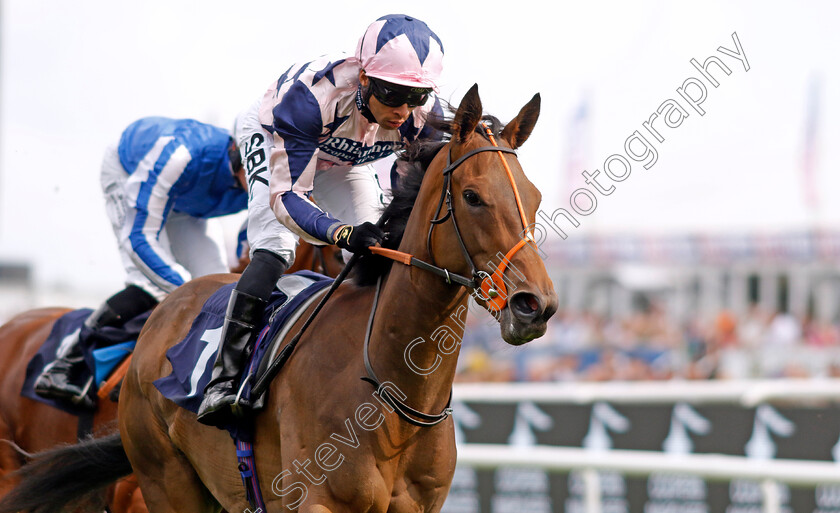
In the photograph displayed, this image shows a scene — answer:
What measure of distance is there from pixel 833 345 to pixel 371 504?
961cm

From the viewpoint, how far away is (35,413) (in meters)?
4.85

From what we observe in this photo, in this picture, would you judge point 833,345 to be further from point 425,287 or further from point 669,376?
point 425,287

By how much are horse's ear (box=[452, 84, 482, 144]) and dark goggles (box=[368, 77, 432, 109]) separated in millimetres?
336

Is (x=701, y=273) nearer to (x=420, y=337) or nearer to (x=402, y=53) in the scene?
(x=402, y=53)

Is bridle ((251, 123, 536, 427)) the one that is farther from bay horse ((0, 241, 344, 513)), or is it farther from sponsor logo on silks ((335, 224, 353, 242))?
bay horse ((0, 241, 344, 513))

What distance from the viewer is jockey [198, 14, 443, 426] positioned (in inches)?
119

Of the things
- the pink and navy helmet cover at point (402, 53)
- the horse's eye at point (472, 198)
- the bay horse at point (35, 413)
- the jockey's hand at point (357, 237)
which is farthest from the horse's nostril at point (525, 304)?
the bay horse at point (35, 413)

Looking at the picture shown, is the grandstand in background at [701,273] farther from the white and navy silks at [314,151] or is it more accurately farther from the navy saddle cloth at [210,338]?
the navy saddle cloth at [210,338]

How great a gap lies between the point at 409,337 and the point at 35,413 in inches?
115

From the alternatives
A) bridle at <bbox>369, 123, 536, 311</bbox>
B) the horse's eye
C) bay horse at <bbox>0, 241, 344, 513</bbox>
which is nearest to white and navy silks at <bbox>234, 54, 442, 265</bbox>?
bridle at <bbox>369, 123, 536, 311</bbox>

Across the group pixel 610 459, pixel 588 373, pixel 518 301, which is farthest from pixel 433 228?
pixel 588 373

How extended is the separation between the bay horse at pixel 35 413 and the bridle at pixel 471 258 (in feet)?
5.78

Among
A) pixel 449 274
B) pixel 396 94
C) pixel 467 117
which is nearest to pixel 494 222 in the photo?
pixel 449 274

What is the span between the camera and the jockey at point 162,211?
183 inches
